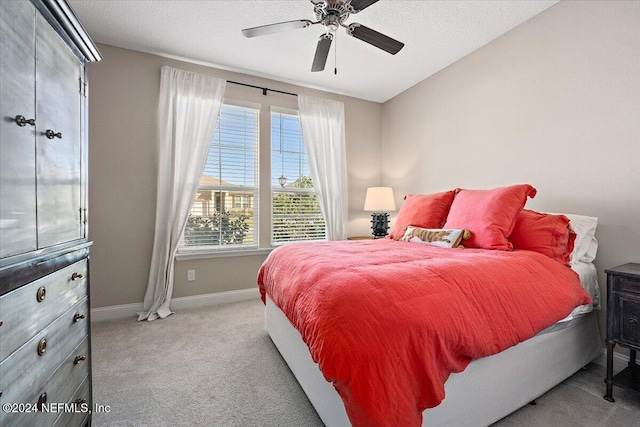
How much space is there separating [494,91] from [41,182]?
335 centimetres

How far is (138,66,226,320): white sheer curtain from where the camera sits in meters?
2.93

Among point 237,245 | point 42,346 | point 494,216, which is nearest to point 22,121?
point 42,346

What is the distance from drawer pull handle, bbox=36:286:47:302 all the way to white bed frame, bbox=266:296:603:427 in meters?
1.13

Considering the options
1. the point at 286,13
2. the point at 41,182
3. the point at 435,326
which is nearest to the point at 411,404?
the point at 435,326

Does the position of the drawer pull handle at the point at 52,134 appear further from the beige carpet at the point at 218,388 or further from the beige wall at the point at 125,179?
the beige wall at the point at 125,179

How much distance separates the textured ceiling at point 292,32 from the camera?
2277 millimetres

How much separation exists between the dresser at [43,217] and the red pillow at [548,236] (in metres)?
2.57

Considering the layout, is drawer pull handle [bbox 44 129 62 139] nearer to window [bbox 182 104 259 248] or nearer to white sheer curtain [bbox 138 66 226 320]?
white sheer curtain [bbox 138 66 226 320]

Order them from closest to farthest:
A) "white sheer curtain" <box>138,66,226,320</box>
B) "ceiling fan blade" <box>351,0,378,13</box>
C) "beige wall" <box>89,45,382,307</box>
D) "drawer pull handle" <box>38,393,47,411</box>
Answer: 1. "drawer pull handle" <box>38,393,47,411</box>
2. "ceiling fan blade" <box>351,0,378,13</box>
3. "beige wall" <box>89,45,382,307</box>
4. "white sheer curtain" <box>138,66,226,320</box>

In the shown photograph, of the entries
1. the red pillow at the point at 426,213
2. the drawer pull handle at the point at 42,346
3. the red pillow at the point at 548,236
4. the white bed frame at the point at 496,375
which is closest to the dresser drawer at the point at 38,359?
the drawer pull handle at the point at 42,346

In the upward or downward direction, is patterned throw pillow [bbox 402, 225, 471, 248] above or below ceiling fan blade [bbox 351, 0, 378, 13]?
below

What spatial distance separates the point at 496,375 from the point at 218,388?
60.4 inches

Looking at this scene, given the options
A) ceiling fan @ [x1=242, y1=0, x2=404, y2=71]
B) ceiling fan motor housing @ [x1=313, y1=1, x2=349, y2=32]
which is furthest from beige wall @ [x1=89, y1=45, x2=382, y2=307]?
ceiling fan motor housing @ [x1=313, y1=1, x2=349, y2=32]

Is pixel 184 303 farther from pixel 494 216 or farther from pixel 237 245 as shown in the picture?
pixel 494 216
